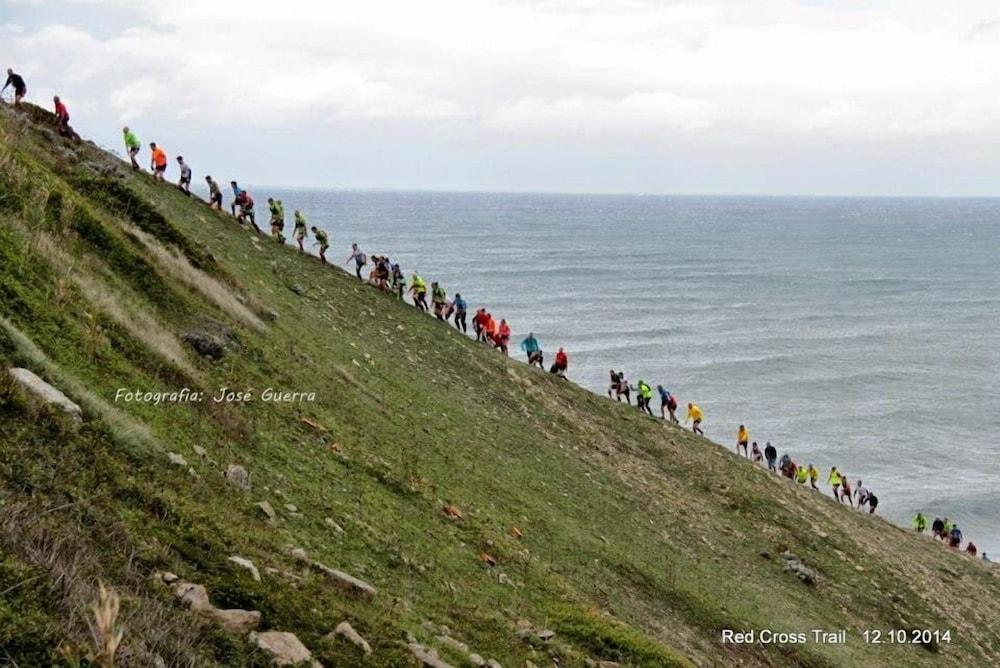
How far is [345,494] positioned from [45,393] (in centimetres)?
559

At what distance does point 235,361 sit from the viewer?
1725 centimetres

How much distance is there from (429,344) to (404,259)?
10611cm

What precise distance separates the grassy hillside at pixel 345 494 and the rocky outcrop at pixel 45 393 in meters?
0.25

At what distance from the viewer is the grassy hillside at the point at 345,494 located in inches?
322

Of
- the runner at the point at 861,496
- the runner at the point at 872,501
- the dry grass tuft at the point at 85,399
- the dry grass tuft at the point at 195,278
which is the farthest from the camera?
the runner at the point at 861,496

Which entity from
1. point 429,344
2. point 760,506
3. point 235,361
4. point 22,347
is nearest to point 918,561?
point 760,506

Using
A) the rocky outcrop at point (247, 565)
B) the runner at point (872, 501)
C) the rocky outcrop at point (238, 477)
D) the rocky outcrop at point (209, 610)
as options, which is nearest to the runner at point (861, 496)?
the runner at point (872, 501)

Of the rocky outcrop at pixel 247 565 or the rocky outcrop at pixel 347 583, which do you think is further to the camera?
the rocky outcrop at pixel 347 583

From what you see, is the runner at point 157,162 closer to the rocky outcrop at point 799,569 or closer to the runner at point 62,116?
the runner at point 62,116

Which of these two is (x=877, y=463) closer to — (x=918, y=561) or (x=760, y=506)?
(x=918, y=561)

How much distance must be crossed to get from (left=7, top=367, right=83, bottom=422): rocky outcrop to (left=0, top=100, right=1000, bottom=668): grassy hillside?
0.25 meters

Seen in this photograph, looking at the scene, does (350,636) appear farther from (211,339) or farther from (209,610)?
(211,339)

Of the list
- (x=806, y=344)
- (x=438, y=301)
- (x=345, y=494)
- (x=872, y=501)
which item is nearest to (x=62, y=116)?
(x=438, y=301)

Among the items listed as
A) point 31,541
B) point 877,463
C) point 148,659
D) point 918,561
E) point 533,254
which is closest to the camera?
point 148,659
